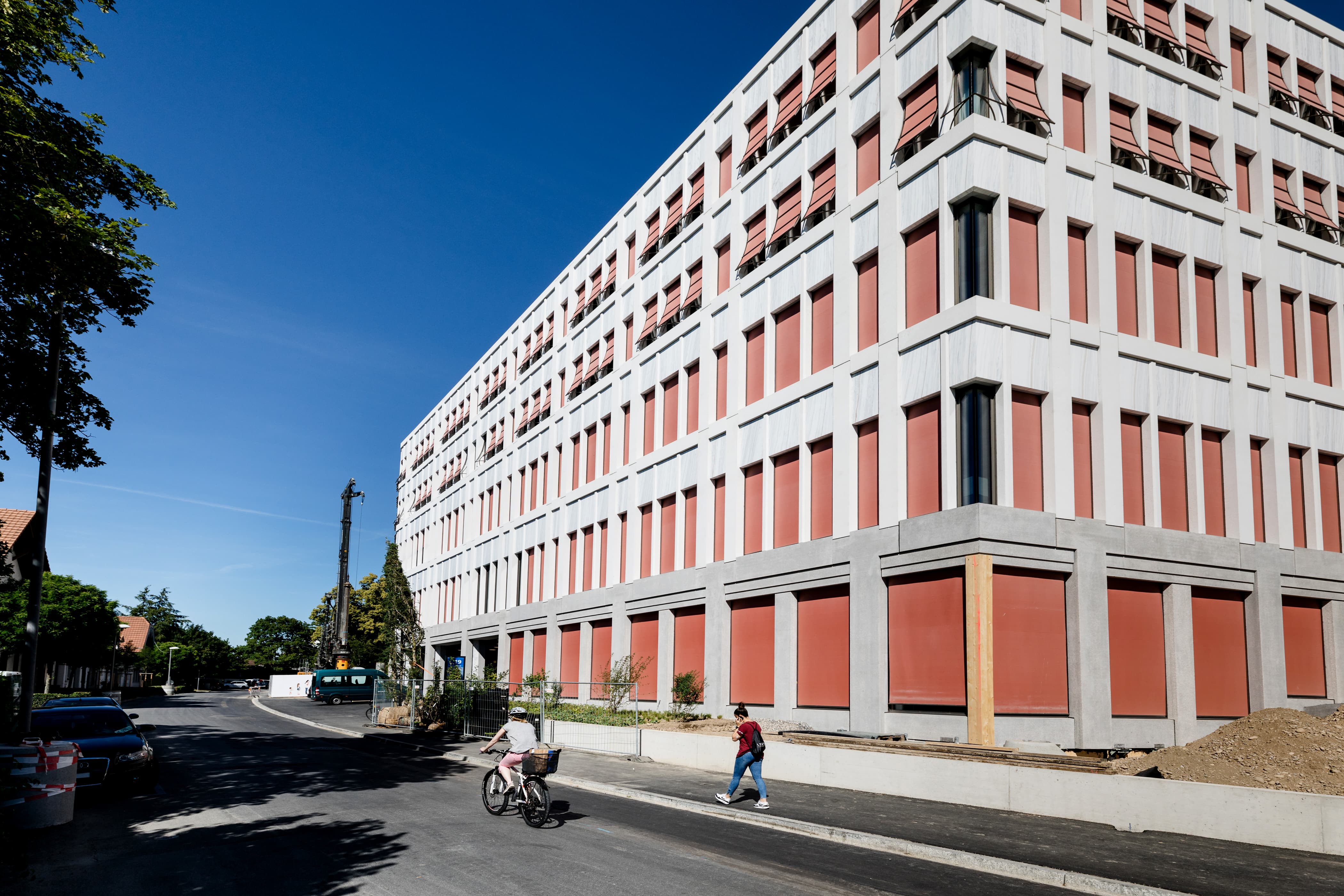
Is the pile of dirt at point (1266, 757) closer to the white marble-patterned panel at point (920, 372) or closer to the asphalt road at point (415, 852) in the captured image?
the asphalt road at point (415, 852)

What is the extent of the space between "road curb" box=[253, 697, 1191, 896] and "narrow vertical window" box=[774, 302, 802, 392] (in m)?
13.5

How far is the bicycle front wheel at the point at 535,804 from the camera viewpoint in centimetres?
1328

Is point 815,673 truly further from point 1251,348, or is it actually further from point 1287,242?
point 1287,242

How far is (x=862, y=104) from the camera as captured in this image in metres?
26.1

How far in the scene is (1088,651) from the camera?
2070 cm

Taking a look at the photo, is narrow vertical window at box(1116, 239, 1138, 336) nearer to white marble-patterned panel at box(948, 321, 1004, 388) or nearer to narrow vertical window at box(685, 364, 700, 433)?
white marble-patterned panel at box(948, 321, 1004, 388)

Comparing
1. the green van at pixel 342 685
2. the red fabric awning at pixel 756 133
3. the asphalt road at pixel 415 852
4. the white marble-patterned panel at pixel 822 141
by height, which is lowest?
the green van at pixel 342 685

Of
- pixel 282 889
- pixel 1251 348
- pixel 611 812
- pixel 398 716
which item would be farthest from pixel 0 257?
pixel 1251 348

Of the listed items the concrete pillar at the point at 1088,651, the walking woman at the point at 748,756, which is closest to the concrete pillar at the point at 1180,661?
the concrete pillar at the point at 1088,651

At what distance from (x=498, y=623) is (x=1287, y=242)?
127ft

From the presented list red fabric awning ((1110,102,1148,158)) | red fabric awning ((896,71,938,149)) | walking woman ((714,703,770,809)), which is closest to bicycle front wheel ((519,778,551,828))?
walking woman ((714,703,770,809))

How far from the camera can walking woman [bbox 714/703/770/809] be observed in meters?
15.4

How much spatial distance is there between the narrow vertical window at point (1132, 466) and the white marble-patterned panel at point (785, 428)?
27.0ft

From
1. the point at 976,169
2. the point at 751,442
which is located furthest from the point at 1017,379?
the point at 751,442
